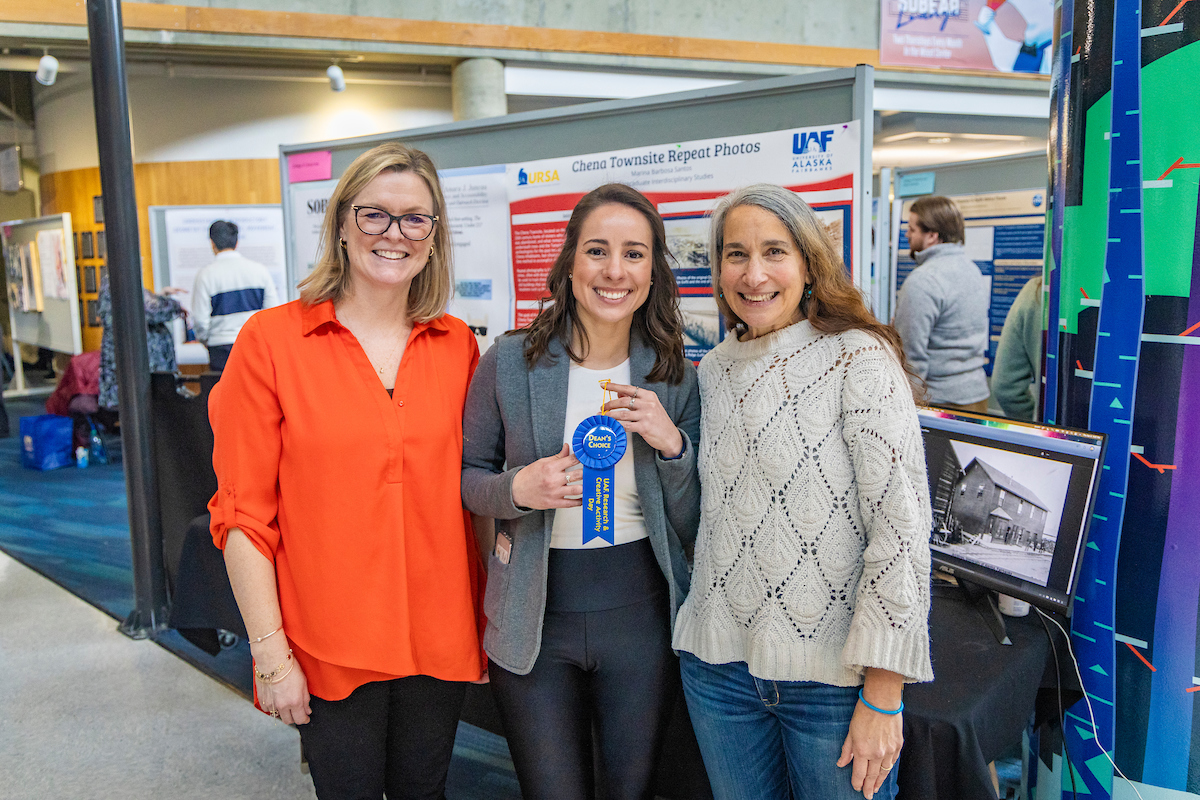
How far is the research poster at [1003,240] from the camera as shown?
4.86 m

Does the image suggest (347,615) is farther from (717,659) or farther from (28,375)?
(28,375)

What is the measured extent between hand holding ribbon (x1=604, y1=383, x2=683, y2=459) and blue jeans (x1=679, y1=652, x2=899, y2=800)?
1.33 feet

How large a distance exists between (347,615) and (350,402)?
40 centimetres

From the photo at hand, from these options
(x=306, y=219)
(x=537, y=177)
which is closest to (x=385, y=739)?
(x=537, y=177)

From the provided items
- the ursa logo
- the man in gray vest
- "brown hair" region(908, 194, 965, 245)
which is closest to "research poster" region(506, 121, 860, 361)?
the ursa logo

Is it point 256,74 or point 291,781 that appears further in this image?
point 256,74

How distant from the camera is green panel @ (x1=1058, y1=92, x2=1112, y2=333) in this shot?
153 centimetres

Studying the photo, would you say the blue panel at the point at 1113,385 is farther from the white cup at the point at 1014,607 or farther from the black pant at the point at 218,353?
the black pant at the point at 218,353

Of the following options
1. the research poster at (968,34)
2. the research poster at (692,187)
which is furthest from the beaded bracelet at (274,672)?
the research poster at (968,34)

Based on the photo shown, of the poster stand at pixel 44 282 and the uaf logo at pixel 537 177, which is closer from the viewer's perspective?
the uaf logo at pixel 537 177

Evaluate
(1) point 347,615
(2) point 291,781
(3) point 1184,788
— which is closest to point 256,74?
(2) point 291,781

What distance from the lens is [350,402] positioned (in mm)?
1403

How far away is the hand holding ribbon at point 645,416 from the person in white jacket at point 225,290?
4681mm

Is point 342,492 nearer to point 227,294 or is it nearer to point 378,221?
point 378,221
